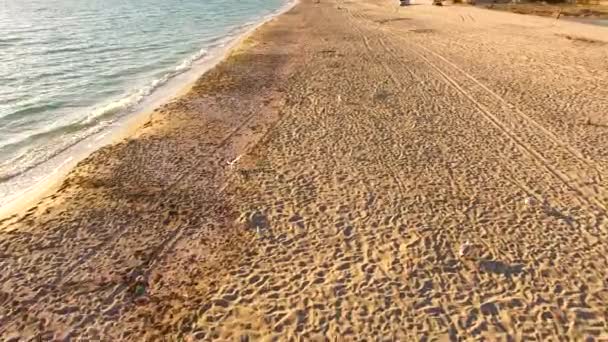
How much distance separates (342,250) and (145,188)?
468 cm

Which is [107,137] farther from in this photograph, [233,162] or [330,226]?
[330,226]

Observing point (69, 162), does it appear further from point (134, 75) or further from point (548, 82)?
point (548, 82)

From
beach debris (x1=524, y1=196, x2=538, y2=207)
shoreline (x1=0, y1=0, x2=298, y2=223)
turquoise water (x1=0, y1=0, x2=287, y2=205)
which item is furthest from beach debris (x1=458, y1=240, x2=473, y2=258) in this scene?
turquoise water (x1=0, y1=0, x2=287, y2=205)

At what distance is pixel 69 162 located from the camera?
11031 mm

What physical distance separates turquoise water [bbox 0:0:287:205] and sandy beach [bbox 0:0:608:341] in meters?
2.35

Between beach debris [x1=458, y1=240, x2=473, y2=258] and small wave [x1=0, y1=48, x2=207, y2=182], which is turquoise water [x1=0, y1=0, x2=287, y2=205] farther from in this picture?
beach debris [x1=458, y1=240, x2=473, y2=258]

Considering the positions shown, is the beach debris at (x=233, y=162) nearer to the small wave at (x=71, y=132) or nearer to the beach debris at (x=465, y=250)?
the small wave at (x=71, y=132)

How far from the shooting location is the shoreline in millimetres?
9000

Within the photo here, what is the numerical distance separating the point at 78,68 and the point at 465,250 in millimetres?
20204

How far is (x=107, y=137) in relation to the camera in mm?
12602

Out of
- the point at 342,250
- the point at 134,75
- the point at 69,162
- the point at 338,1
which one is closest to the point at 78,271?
the point at 342,250

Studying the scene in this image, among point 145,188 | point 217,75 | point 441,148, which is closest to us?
point 145,188

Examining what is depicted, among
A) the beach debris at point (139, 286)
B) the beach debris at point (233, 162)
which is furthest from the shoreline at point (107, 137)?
the beach debris at point (233, 162)

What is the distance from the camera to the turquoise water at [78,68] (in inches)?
504
